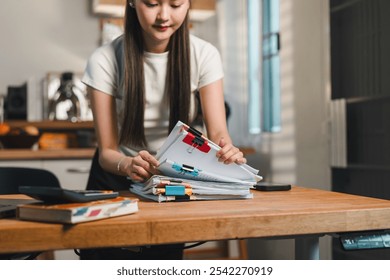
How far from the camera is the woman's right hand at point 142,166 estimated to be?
3.94ft

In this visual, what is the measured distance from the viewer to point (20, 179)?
6.15 feet

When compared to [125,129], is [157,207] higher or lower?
lower

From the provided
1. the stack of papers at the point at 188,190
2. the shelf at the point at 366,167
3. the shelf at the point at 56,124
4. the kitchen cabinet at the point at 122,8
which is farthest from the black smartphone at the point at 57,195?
the kitchen cabinet at the point at 122,8

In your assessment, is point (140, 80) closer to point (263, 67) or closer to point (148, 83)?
point (148, 83)

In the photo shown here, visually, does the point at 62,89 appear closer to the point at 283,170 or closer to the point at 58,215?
the point at 283,170

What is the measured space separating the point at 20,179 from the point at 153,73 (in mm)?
614

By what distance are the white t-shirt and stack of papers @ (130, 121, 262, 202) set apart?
14.9 inches

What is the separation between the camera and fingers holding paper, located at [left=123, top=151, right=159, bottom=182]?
3.94 feet

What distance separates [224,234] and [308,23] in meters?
1.87

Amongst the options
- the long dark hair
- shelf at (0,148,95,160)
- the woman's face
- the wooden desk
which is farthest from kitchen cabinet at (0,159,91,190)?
the wooden desk

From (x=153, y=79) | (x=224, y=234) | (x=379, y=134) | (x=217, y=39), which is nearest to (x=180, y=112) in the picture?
(x=153, y=79)

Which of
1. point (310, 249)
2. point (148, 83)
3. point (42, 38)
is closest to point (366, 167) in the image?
point (148, 83)

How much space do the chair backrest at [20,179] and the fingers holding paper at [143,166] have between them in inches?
27.3

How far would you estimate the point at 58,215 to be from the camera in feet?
2.88
